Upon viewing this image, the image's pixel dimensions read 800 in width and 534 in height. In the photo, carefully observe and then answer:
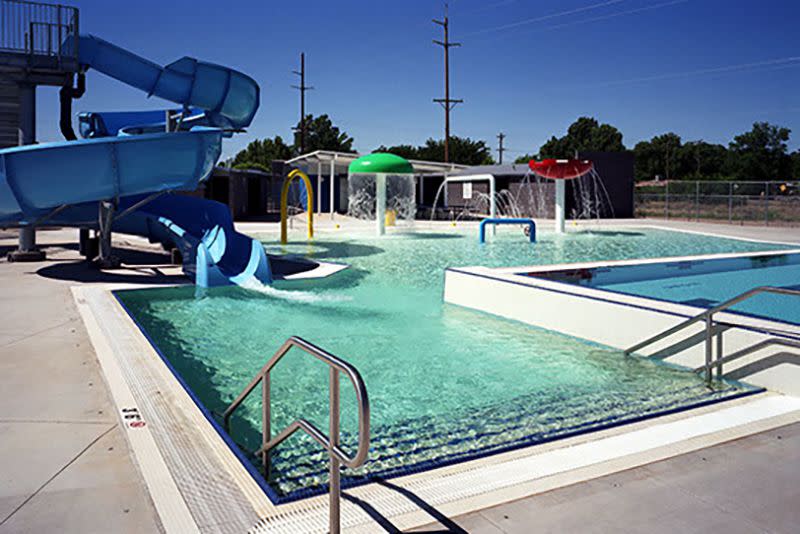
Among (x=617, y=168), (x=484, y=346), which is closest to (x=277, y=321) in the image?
(x=484, y=346)

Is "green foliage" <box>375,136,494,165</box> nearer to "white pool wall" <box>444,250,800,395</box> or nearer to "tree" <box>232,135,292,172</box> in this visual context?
"tree" <box>232,135,292,172</box>

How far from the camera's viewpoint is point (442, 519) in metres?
3.09

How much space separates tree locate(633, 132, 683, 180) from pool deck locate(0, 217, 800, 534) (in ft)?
324

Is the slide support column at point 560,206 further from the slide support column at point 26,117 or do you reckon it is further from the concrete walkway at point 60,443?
the concrete walkway at point 60,443

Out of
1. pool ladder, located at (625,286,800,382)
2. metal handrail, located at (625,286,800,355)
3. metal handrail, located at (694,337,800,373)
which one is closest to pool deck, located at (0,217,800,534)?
metal handrail, located at (625,286,800,355)

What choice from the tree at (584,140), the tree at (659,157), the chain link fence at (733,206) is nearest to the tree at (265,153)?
the tree at (584,140)

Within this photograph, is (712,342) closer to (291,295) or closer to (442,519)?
(442,519)

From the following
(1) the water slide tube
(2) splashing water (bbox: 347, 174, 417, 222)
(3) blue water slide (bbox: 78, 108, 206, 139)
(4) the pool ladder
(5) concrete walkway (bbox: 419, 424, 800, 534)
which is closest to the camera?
(5) concrete walkway (bbox: 419, 424, 800, 534)

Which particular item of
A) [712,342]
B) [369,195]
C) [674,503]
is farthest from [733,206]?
[674,503]

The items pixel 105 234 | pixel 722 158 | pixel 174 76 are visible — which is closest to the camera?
pixel 105 234

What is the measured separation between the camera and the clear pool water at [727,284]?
325 inches

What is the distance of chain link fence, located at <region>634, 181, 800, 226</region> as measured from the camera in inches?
1228

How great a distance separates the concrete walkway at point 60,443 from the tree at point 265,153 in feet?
259

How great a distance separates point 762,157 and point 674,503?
299 ft
